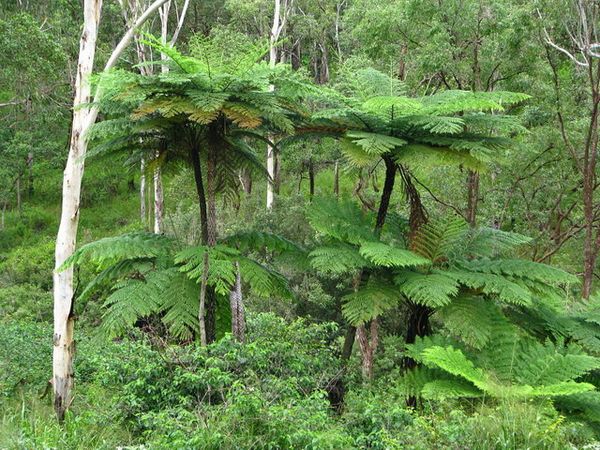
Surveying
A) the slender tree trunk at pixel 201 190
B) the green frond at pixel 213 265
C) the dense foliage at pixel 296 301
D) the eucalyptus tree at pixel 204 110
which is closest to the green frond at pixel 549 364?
the dense foliage at pixel 296 301

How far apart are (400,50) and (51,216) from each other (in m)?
17.9

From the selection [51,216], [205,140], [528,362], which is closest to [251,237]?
[205,140]

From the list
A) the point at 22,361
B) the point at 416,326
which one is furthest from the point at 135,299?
the point at 22,361

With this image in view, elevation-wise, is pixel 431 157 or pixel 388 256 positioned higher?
pixel 431 157

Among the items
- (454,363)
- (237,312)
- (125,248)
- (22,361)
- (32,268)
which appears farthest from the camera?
(32,268)

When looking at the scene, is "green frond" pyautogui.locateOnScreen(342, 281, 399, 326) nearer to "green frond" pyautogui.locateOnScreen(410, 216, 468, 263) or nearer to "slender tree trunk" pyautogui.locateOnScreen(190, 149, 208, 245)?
"green frond" pyautogui.locateOnScreen(410, 216, 468, 263)

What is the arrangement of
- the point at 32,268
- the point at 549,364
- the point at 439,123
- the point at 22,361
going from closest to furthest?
the point at 549,364, the point at 439,123, the point at 22,361, the point at 32,268

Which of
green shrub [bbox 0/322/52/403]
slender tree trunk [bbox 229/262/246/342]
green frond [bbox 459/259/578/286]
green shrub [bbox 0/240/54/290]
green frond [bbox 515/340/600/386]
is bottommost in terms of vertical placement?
green shrub [bbox 0/240/54/290]

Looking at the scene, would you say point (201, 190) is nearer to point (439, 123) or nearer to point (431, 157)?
point (431, 157)

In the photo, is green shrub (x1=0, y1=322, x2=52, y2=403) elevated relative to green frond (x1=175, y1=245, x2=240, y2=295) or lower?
lower

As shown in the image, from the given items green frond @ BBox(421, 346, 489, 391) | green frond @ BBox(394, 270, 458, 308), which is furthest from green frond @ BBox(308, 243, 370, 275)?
green frond @ BBox(421, 346, 489, 391)

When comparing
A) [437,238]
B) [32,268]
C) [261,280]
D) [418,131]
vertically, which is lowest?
[32,268]

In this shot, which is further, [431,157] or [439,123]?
[431,157]

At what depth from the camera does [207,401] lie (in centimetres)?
486
